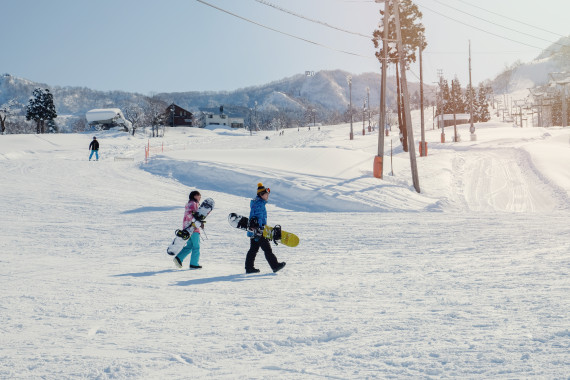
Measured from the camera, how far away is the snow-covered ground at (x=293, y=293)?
4.21m

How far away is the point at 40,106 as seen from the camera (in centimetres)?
8381

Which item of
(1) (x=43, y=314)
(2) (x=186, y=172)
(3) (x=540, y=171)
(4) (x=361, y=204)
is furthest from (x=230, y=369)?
(3) (x=540, y=171)

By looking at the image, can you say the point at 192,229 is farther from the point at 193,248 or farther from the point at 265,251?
the point at 265,251

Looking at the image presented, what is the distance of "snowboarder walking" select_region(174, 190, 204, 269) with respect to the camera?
879 cm

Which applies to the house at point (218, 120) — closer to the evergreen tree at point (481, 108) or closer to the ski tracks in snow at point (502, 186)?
the evergreen tree at point (481, 108)

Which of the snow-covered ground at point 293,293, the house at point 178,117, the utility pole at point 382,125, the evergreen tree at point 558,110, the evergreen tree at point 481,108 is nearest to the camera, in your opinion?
the snow-covered ground at point 293,293

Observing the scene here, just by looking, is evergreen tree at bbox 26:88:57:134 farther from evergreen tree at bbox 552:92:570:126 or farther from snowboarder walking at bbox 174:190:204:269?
evergreen tree at bbox 552:92:570:126

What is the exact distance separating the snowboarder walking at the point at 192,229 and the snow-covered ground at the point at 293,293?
26 centimetres

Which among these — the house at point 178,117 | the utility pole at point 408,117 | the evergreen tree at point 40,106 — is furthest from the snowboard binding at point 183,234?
the house at point 178,117

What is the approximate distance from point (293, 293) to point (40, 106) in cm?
8892

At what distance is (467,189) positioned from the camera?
2262 cm

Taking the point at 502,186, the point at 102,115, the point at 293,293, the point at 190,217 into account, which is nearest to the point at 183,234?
the point at 190,217

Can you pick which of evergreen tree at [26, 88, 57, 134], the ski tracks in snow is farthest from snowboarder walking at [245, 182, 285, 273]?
evergreen tree at [26, 88, 57, 134]

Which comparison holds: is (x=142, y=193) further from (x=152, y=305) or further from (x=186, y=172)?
(x=152, y=305)
